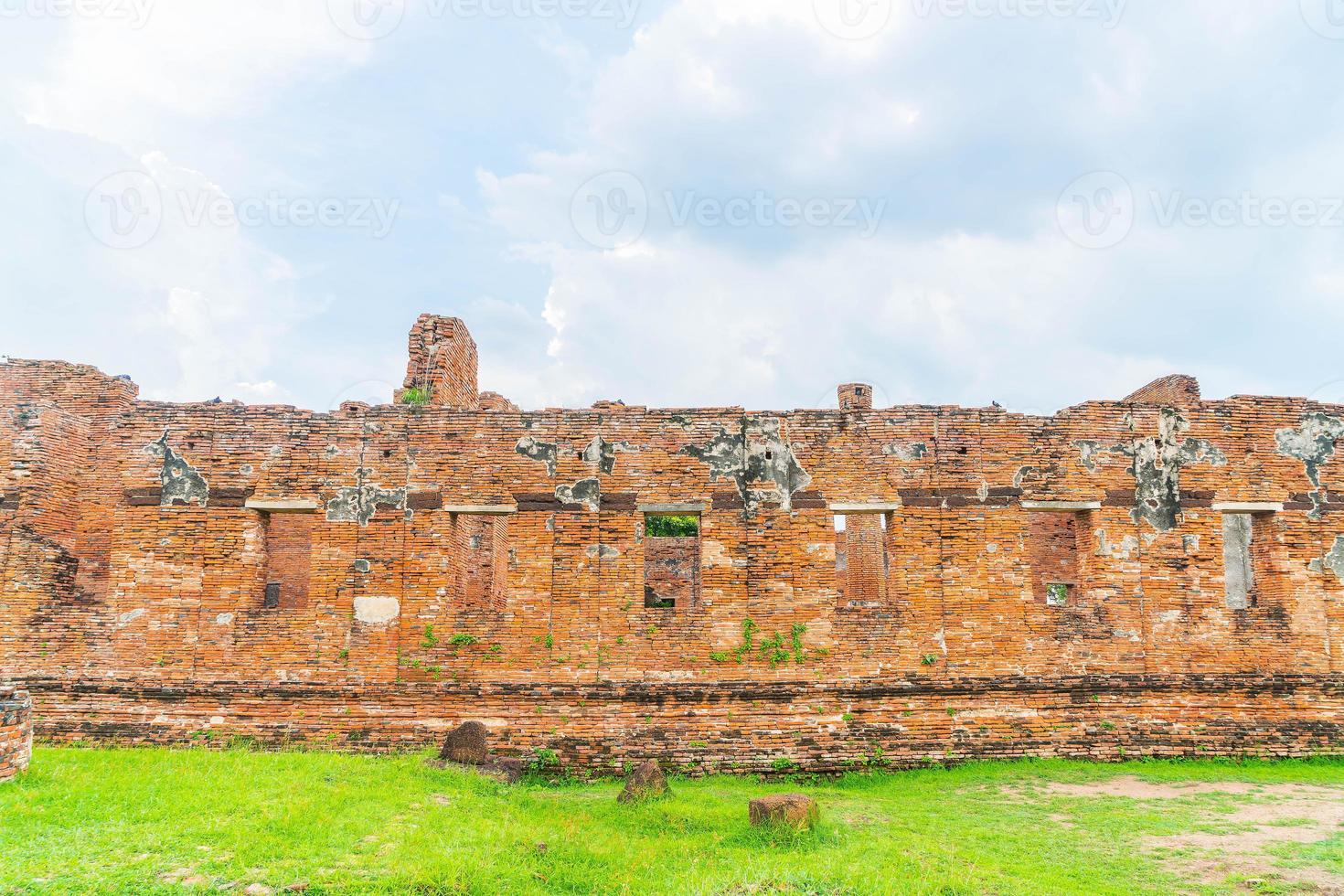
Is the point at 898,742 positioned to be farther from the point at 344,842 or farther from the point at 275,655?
the point at 275,655

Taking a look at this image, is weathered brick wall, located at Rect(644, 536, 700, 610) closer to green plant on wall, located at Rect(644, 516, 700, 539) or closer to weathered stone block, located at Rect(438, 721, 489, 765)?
green plant on wall, located at Rect(644, 516, 700, 539)

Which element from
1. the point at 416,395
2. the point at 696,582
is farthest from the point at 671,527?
the point at 696,582

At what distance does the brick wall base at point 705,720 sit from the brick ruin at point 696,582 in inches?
1.5

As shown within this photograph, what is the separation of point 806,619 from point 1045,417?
4899 millimetres

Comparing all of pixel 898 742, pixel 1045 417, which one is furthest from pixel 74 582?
pixel 1045 417

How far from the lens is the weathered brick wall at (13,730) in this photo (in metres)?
7.54

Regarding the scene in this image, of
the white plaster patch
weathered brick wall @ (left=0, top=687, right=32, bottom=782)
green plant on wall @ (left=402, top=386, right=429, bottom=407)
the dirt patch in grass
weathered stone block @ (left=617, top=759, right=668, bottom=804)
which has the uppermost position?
green plant on wall @ (left=402, top=386, right=429, bottom=407)

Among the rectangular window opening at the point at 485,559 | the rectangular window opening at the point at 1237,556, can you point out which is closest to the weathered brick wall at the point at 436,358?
the rectangular window opening at the point at 485,559

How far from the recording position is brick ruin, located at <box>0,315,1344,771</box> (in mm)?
11203

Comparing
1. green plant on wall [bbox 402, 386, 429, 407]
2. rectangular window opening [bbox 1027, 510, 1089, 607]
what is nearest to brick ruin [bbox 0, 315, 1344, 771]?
green plant on wall [bbox 402, 386, 429, 407]

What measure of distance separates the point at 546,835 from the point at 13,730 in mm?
5234

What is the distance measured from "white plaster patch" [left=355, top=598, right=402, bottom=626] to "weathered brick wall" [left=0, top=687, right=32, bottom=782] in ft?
13.6

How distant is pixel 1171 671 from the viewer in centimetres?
1170

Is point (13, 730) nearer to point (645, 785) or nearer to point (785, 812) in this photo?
point (645, 785)
